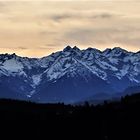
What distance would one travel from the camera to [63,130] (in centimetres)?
14425

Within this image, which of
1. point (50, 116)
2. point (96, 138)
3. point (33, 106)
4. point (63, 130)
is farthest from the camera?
point (33, 106)

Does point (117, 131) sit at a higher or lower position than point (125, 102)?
lower

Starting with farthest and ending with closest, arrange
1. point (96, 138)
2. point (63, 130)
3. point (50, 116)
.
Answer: point (50, 116), point (63, 130), point (96, 138)

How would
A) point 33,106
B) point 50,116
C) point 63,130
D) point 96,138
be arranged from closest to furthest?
point 96,138, point 63,130, point 50,116, point 33,106

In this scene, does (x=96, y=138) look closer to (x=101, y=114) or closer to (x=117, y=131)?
(x=117, y=131)

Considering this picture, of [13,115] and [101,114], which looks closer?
[101,114]

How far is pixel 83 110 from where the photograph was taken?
159m

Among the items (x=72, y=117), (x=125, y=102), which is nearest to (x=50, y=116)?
(x=72, y=117)

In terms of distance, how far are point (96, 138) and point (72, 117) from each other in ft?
70.6

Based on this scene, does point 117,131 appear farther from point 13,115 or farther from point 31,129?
point 13,115

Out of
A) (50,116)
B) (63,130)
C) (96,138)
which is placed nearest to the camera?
(96,138)

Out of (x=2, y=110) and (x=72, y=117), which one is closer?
(x=72, y=117)

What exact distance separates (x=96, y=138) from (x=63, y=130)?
1358 cm

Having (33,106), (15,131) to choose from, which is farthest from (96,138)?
(33,106)
